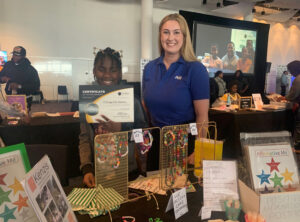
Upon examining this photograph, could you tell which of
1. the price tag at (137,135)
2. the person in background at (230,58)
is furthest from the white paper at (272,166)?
the person in background at (230,58)

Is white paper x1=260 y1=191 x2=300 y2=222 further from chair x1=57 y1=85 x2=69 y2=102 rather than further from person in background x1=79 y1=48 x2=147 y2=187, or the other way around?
chair x1=57 y1=85 x2=69 y2=102

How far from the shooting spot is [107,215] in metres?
0.91

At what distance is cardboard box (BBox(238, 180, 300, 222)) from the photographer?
2.73 ft

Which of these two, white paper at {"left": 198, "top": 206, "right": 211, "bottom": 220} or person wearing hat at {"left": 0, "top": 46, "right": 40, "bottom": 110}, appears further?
person wearing hat at {"left": 0, "top": 46, "right": 40, "bottom": 110}

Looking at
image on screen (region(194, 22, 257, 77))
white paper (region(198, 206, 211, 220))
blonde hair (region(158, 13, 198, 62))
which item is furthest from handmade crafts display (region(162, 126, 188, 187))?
image on screen (region(194, 22, 257, 77))

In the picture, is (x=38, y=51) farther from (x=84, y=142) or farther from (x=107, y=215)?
(x=107, y=215)

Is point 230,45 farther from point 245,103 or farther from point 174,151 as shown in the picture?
point 174,151

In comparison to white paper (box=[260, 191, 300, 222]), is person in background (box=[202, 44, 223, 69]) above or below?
above

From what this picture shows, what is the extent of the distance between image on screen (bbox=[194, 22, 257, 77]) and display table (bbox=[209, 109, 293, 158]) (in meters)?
2.96

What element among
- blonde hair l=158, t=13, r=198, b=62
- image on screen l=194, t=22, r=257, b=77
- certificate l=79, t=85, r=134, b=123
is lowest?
certificate l=79, t=85, r=134, b=123

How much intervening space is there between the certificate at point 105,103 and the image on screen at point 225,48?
564 centimetres

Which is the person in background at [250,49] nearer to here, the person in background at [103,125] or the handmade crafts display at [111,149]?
the person in background at [103,125]

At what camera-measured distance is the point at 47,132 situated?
8.16 feet

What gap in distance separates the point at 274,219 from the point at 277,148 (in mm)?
261
